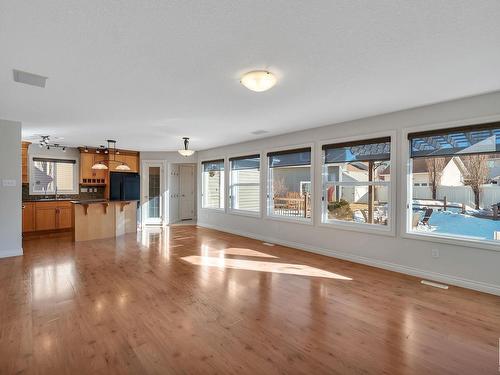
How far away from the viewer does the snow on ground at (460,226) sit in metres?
3.18

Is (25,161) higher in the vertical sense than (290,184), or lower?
higher

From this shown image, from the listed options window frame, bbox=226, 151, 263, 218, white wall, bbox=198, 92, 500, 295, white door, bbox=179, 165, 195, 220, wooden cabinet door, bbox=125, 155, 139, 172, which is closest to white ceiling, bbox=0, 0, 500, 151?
white wall, bbox=198, 92, 500, 295

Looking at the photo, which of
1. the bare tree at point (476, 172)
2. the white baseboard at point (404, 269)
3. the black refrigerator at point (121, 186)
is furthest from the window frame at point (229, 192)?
the bare tree at point (476, 172)

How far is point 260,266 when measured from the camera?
409 cm

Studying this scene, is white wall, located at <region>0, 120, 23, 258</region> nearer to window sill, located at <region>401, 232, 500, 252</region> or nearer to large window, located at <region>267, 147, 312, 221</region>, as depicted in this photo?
large window, located at <region>267, 147, 312, 221</region>

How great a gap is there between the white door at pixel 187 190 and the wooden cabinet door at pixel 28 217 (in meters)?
3.92

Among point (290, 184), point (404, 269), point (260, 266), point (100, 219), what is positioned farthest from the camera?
Result: point (100, 219)

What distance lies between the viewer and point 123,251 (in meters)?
4.93

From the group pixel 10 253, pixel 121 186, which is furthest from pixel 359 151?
pixel 121 186

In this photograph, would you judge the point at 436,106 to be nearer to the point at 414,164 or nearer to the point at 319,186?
the point at 414,164

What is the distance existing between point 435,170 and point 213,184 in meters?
5.62

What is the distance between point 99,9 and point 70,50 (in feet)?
2.33

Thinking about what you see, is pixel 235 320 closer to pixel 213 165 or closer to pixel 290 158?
pixel 290 158

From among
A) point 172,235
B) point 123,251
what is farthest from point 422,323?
point 172,235
